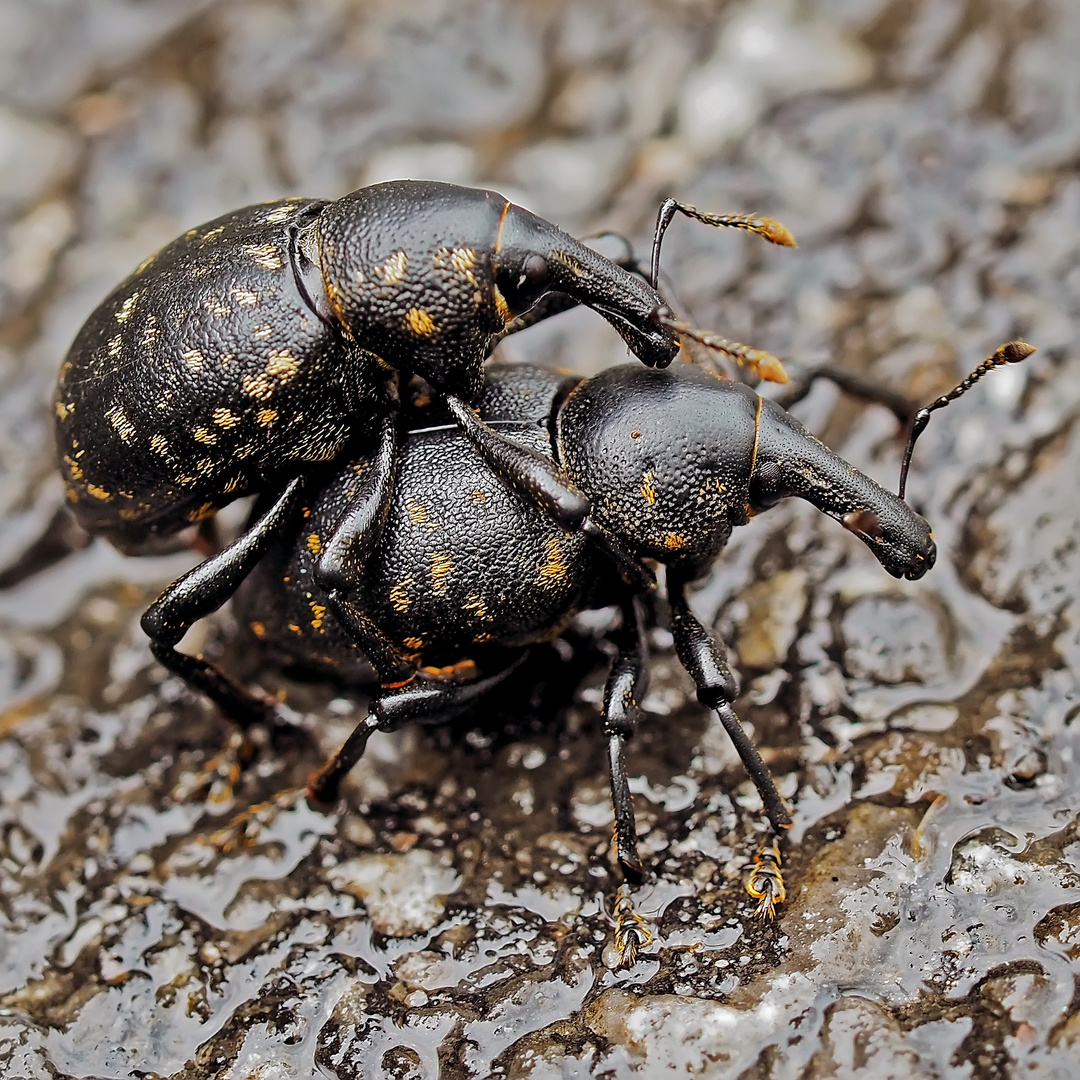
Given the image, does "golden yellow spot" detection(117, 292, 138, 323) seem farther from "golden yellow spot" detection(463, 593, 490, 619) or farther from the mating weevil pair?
"golden yellow spot" detection(463, 593, 490, 619)

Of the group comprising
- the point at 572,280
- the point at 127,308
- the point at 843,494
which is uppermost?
the point at 127,308

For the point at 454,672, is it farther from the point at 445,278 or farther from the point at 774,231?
the point at 774,231

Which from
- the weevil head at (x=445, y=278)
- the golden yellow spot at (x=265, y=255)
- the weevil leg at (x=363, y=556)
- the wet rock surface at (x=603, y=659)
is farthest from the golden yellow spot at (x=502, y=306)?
the wet rock surface at (x=603, y=659)

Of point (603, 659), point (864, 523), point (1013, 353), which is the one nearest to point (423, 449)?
point (603, 659)

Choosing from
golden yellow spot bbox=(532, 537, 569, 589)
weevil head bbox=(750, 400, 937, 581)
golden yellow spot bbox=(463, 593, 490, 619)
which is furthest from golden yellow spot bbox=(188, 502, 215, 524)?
weevil head bbox=(750, 400, 937, 581)

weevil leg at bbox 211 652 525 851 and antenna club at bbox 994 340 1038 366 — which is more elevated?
antenna club at bbox 994 340 1038 366

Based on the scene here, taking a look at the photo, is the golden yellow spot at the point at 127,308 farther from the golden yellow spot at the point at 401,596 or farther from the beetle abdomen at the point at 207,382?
the golden yellow spot at the point at 401,596

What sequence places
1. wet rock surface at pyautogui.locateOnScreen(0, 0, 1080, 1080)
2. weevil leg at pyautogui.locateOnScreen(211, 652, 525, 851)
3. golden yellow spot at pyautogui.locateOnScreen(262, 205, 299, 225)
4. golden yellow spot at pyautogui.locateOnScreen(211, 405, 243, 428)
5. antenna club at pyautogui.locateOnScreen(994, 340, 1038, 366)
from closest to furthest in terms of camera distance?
wet rock surface at pyautogui.locateOnScreen(0, 0, 1080, 1080) < antenna club at pyautogui.locateOnScreen(994, 340, 1038, 366) < golden yellow spot at pyautogui.locateOnScreen(211, 405, 243, 428) < weevil leg at pyautogui.locateOnScreen(211, 652, 525, 851) < golden yellow spot at pyautogui.locateOnScreen(262, 205, 299, 225)
